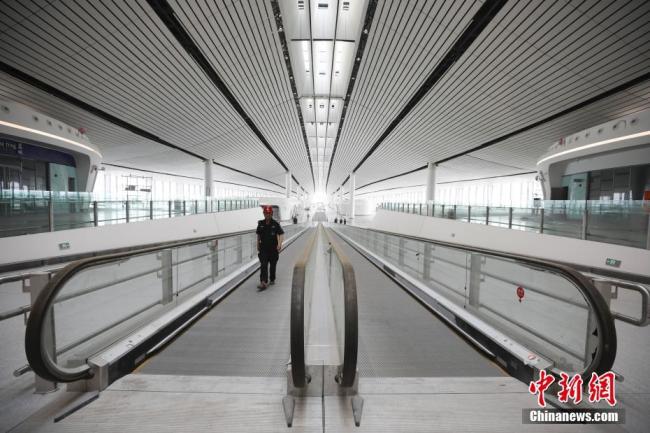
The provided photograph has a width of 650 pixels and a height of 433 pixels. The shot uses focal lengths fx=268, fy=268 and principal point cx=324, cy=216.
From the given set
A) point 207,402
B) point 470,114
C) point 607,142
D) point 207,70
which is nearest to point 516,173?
point 607,142

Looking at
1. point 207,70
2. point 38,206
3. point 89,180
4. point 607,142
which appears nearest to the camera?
point 38,206

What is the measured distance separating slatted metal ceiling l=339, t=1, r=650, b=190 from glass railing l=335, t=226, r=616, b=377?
6.07 metres

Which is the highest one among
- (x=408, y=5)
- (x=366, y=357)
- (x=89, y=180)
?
(x=408, y=5)

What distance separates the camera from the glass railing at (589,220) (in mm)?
A: 5684

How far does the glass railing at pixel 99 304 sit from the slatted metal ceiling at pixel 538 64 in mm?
8649

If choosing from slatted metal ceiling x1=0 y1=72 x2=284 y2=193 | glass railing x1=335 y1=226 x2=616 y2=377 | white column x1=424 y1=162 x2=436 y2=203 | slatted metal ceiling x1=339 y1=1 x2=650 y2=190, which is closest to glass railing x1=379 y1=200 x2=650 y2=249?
glass railing x1=335 y1=226 x2=616 y2=377

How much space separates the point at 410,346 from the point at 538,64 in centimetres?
970

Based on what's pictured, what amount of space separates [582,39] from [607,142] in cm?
700

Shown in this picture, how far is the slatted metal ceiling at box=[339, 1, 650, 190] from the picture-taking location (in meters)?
6.22

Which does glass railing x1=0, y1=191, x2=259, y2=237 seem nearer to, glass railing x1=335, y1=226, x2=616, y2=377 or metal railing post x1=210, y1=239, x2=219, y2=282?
metal railing post x1=210, y1=239, x2=219, y2=282

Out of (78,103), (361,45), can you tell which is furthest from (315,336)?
(78,103)

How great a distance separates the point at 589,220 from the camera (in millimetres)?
6586

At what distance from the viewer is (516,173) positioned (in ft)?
85.0

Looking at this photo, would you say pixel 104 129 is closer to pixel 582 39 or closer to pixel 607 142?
pixel 582 39
